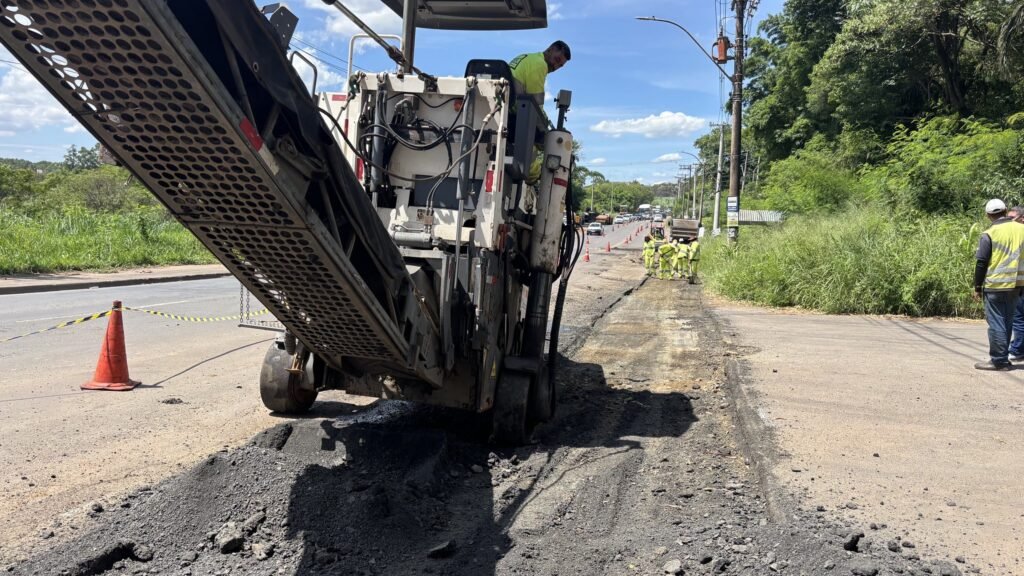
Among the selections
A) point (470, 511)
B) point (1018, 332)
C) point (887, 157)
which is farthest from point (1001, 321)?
point (887, 157)

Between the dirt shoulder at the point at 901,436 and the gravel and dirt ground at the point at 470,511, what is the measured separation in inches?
7.7

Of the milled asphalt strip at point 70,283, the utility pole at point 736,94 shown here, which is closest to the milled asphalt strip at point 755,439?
the utility pole at point 736,94

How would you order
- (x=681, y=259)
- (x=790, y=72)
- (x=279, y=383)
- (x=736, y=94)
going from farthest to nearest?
1. (x=790, y=72)
2. (x=681, y=259)
3. (x=736, y=94)
4. (x=279, y=383)

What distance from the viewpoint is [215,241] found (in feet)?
11.4

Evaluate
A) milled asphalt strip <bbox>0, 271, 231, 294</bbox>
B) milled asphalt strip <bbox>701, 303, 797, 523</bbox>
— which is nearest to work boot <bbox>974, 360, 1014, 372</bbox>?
milled asphalt strip <bbox>701, 303, 797, 523</bbox>

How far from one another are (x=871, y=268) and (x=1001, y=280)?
224 inches

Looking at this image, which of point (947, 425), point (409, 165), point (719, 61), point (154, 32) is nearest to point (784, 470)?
point (947, 425)

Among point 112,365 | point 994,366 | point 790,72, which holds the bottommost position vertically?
point 112,365

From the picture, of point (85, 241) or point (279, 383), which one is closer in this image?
point (279, 383)

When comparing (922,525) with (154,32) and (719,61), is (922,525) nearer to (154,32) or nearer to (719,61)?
(154,32)

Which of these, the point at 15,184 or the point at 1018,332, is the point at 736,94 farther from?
the point at 15,184

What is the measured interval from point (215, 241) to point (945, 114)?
29.7 metres

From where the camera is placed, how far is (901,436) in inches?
214

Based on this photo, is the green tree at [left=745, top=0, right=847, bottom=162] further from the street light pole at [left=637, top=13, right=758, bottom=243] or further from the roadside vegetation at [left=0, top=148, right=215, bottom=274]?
the roadside vegetation at [left=0, top=148, right=215, bottom=274]
